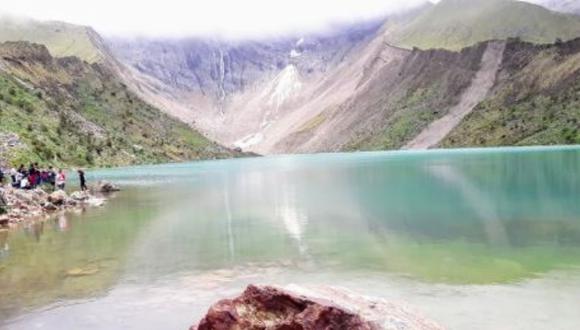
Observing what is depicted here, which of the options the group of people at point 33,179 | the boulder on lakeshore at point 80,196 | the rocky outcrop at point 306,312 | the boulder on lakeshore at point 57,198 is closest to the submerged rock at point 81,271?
the rocky outcrop at point 306,312

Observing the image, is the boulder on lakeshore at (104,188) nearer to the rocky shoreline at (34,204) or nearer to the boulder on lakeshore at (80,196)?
the rocky shoreline at (34,204)

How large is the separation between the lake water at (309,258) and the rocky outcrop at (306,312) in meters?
4.69

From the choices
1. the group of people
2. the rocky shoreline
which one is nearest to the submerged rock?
the rocky shoreline

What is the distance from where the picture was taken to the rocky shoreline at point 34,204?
44881 millimetres

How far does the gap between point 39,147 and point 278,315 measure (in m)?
113

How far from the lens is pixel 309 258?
27.5m

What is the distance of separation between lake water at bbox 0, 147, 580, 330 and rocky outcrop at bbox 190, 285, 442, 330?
15.4 feet

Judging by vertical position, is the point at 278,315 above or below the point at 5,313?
above

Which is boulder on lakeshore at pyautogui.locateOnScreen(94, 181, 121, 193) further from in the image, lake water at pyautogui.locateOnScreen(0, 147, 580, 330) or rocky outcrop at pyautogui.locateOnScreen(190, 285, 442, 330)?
rocky outcrop at pyautogui.locateOnScreen(190, 285, 442, 330)

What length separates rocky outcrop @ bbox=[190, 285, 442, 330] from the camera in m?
12.0

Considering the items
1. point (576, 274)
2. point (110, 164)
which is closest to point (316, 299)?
point (576, 274)

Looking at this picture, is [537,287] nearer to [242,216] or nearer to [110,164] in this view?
[242,216]

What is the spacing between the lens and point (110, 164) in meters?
165

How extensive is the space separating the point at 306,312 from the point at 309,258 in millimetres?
15073
